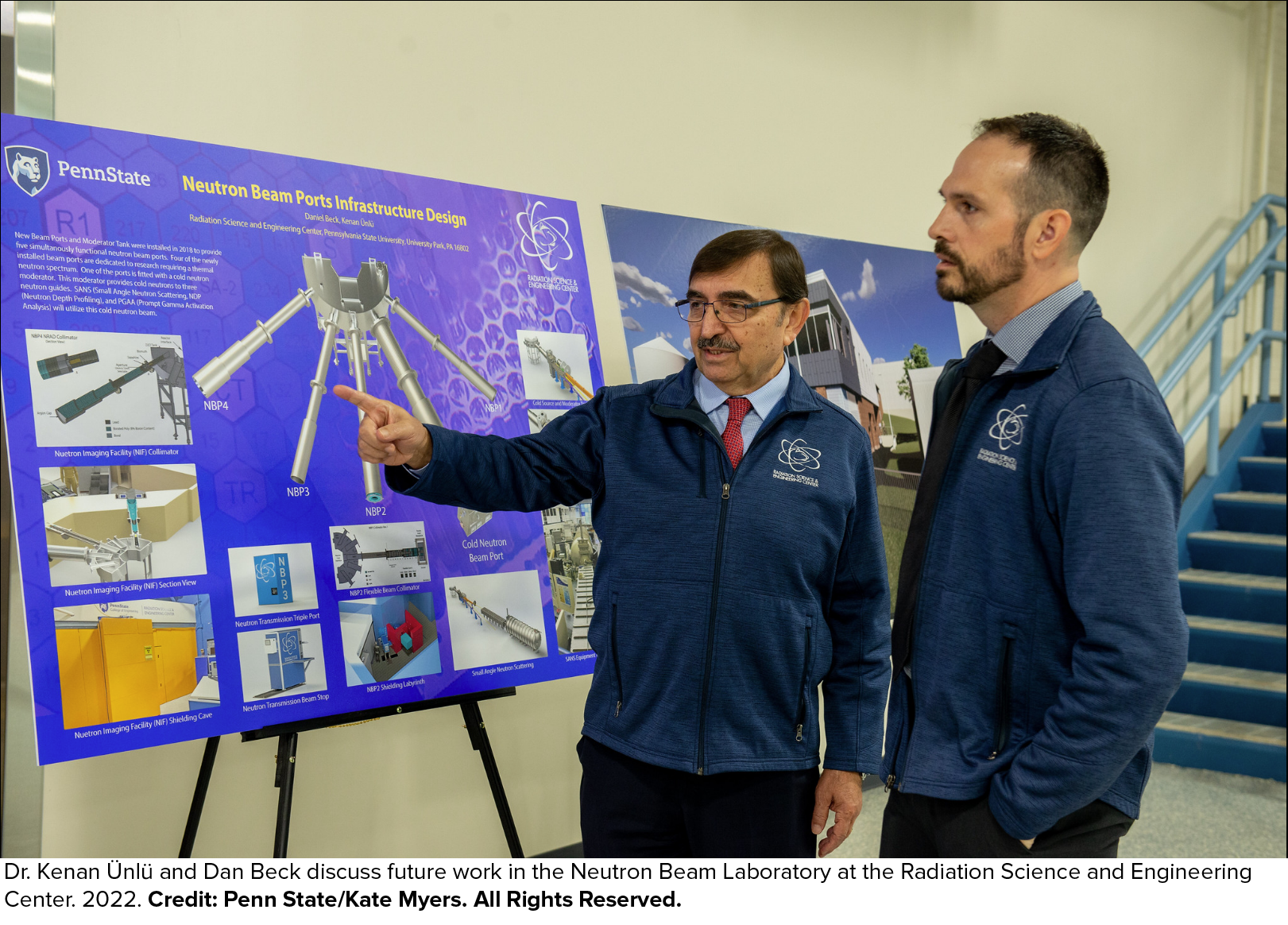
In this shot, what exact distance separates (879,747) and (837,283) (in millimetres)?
1638

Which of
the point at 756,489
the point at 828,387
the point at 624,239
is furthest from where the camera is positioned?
the point at 828,387

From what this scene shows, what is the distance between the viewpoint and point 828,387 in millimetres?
2650

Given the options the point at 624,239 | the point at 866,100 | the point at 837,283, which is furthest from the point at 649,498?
the point at 866,100

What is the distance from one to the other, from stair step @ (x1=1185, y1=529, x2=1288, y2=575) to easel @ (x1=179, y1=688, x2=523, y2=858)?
12.6 ft

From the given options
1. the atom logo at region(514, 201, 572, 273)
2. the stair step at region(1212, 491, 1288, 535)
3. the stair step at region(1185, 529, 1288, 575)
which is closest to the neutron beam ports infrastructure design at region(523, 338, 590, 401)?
the atom logo at region(514, 201, 572, 273)

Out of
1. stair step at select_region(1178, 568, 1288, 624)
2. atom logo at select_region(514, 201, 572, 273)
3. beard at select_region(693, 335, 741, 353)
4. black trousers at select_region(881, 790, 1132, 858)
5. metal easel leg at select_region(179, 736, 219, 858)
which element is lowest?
stair step at select_region(1178, 568, 1288, 624)

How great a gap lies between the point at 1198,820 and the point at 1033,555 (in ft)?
8.92

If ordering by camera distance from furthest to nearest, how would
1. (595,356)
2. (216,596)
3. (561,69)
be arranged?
(561,69), (595,356), (216,596)

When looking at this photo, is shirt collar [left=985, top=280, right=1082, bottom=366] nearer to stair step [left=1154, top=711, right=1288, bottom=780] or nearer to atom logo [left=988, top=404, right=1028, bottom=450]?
atom logo [left=988, top=404, right=1028, bottom=450]

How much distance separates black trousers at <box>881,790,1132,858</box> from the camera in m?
1.13

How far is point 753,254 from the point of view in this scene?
5.03 feet

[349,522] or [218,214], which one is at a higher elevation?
[218,214]

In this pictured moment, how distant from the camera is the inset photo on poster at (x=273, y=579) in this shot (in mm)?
1600
